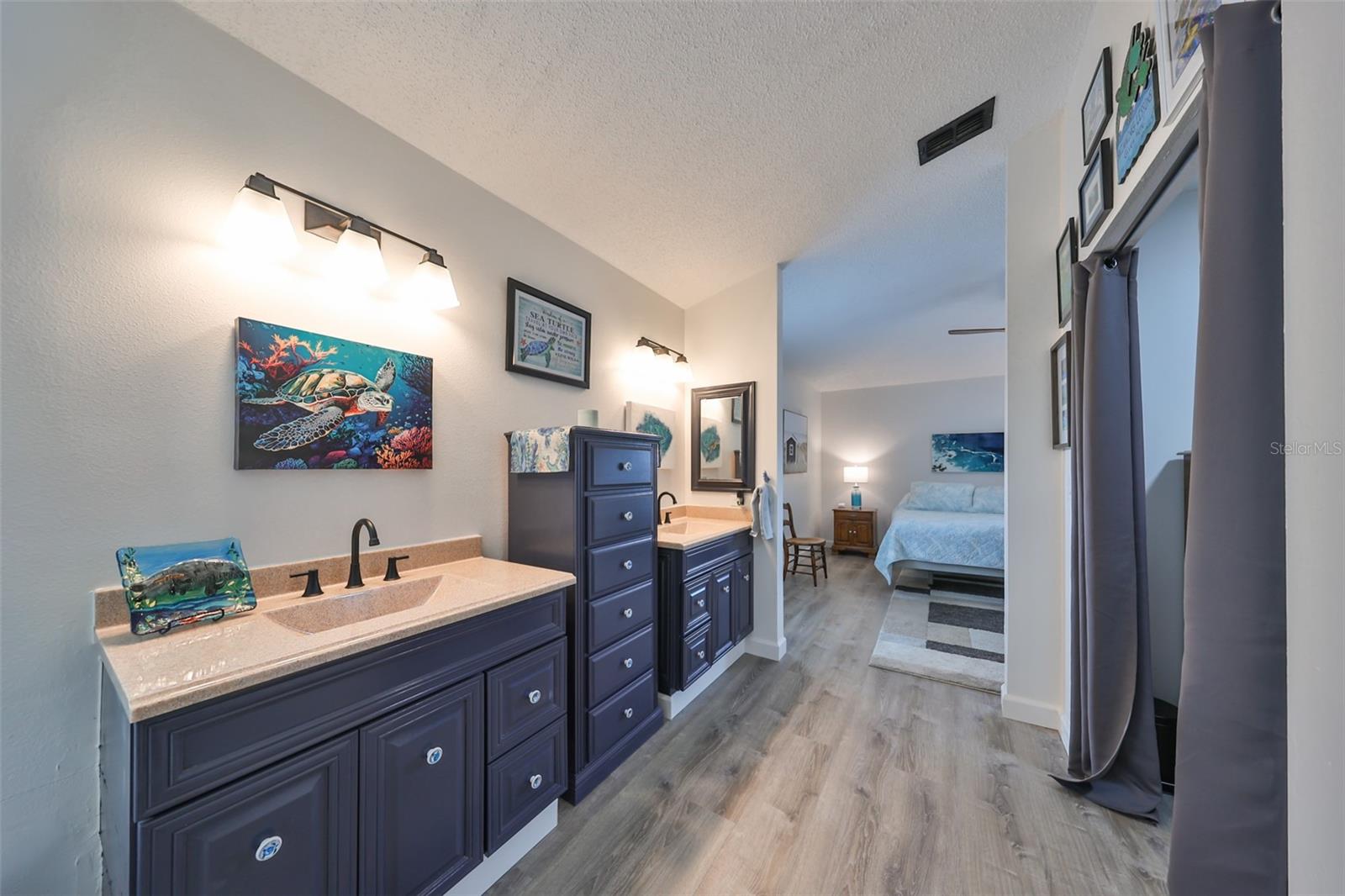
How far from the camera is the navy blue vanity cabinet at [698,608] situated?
2285 millimetres

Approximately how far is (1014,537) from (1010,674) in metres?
0.71

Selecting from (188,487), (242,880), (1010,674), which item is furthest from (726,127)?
(1010,674)

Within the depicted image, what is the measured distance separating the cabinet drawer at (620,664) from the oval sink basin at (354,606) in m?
0.70

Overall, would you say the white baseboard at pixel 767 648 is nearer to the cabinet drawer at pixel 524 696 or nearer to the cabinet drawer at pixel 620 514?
the cabinet drawer at pixel 620 514

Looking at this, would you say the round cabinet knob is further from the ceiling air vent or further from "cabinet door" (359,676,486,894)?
the ceiling air vent

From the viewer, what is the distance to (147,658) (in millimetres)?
946

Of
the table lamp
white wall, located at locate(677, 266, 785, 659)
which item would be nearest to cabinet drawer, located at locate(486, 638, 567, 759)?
white wall, located at locate(677, 266, 785, 659)

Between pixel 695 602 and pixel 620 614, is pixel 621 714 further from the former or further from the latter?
pixel 695 602

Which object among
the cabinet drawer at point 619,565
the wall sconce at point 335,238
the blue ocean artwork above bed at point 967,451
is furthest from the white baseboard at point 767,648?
the blue ocean artwork above bed at point 967,451

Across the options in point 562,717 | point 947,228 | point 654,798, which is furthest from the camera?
point 947,228

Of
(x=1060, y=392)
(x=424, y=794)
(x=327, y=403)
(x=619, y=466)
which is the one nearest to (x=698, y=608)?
(x=619, y=466)

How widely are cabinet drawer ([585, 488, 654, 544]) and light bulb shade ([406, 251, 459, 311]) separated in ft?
3.16

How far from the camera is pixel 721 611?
2635 mm

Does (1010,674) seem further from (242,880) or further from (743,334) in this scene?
(242,880)
